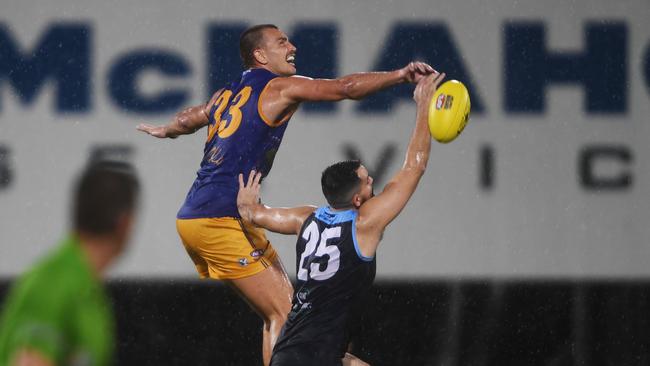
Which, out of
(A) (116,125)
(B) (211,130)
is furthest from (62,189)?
(B) (211,130)

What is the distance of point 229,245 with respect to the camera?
556 centimetres

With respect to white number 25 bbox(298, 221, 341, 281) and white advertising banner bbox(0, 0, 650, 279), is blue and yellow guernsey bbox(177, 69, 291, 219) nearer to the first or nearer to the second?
white number 25 bbox(298, 221, 341, 281)

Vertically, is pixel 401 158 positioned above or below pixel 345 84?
below

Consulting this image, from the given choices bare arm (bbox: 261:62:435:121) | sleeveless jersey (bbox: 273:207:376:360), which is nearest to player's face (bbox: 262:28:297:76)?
bare arm (bbox: 261:62:435:121)

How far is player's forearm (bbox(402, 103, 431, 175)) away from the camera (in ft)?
16.3

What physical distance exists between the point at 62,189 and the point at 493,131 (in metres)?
2.85

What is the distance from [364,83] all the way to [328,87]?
177 millimetres

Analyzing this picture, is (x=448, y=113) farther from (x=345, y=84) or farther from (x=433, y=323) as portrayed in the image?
(x=433, y=323)

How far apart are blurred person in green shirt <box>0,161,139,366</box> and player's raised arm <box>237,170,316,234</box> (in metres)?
2.24

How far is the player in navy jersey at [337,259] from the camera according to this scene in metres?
4.89

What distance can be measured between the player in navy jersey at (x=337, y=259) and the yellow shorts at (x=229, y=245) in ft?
1.96

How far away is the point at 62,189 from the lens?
25.6 ft

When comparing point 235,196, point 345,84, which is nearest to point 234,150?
point 235,196

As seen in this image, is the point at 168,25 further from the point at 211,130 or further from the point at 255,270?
the point at 255,270
